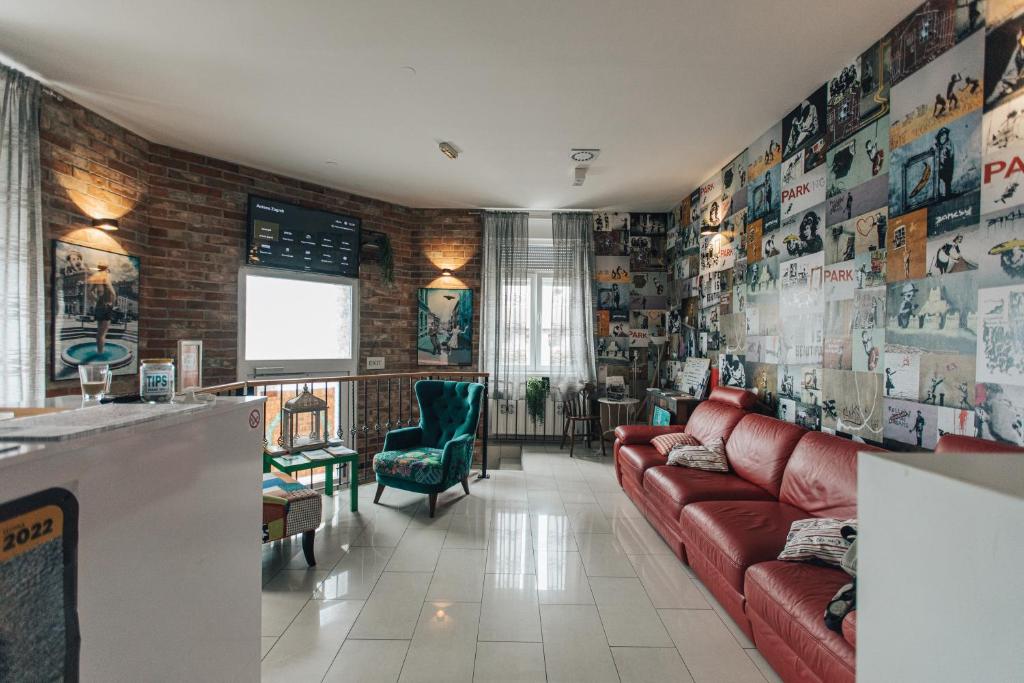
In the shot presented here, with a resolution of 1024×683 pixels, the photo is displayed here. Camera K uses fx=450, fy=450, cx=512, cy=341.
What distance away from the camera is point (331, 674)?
1.91 metres

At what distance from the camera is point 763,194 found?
366 centimetres

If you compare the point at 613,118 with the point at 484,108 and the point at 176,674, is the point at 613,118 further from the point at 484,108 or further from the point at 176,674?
the point at 176,674

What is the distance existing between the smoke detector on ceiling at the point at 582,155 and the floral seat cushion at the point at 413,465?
2868mm

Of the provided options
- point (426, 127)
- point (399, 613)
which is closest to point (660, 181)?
point (426, 127)

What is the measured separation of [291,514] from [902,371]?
3509mm

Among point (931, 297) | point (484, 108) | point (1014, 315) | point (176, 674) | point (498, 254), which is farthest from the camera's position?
point (498, 254)

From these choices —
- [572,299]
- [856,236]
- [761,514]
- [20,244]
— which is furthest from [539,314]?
[20,244]

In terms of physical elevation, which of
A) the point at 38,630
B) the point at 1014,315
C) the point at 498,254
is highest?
the point at 498,254

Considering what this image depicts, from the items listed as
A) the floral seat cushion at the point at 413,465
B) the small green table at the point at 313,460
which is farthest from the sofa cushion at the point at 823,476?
the small green table at the point at 313,460

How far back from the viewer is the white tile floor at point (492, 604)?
77.4 inches

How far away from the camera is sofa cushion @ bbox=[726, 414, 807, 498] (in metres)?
2.88

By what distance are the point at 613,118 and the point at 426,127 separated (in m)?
1.46

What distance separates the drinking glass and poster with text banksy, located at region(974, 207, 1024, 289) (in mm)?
3237

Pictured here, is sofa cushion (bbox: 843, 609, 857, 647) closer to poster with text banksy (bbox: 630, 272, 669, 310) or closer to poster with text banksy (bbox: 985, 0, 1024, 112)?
poster with text banksy (bbox: 985, 0, 1024, 112)
